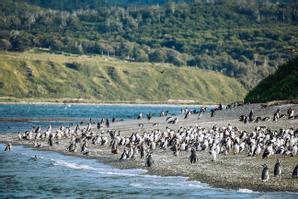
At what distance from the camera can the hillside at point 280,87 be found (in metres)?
103

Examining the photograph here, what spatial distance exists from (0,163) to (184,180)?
65.7 ft

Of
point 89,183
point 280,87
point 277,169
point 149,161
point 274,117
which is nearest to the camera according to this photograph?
point 277,169

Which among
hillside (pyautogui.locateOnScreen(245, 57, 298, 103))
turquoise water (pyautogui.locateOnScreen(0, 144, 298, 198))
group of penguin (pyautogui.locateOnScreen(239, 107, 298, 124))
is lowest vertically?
turquoise water (pyautogui.locateOnScreen(0, 144, 298, 198))

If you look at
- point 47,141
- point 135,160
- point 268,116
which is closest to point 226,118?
point 268,116

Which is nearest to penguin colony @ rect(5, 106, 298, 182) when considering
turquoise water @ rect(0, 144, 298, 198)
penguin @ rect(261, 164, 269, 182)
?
A: penguin @ rect(261, 164, 269, 182)

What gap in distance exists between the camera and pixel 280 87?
10769 centimetres

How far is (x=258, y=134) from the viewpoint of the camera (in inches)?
2322

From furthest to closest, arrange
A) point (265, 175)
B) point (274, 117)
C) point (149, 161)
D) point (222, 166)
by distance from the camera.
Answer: point (274, 117), point (149, 161), point (222, 166), point (265, 175)

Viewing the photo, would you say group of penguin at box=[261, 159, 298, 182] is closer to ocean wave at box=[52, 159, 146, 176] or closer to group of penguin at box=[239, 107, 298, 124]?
ocean wave at box=[52, 159, 146, 176]

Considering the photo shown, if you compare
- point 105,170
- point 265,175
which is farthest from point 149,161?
point 265,175

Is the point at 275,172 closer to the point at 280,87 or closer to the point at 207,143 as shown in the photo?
the point at 207,143

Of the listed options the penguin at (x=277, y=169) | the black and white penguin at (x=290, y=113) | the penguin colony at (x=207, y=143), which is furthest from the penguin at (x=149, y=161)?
the black and white penguin at (x=290, y=113)

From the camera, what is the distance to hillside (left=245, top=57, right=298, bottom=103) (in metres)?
103

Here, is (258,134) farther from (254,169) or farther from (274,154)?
(254,169)
